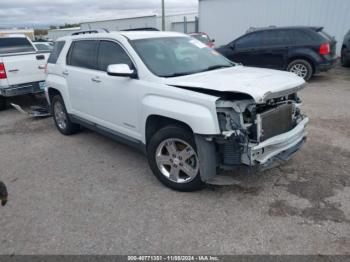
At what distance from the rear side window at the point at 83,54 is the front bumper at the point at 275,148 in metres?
2.83

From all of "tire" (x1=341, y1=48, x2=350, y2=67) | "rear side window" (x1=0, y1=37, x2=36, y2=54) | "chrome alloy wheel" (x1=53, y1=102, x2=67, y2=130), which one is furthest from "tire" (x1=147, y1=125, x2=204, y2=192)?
"tire" (x1=341, y1=48, x2=350, y2=67)

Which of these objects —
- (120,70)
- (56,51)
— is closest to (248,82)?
(120,70)

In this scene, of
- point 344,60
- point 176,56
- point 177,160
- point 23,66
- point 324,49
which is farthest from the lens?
point 344,60

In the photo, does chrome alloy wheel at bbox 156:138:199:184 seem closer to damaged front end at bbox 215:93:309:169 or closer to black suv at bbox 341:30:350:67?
damaged front end at bbox 215:93:309:169

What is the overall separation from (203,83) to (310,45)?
294 inches

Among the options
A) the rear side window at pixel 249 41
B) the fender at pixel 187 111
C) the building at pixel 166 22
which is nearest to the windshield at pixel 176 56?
the fender at pixel 187 111

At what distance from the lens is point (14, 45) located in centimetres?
861

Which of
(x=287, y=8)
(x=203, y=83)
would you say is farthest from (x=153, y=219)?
(x=287, y=8)

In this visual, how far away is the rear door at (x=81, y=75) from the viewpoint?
4645mm

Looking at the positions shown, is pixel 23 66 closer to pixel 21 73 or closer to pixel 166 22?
pixel 21 73

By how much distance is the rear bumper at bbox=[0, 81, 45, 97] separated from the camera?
733cm

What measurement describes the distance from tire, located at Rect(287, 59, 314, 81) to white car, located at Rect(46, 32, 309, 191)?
235 inches

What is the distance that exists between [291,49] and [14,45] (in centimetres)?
848

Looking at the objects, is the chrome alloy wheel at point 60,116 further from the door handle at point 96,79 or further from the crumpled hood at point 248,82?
the crumpled hood at point 248,82
